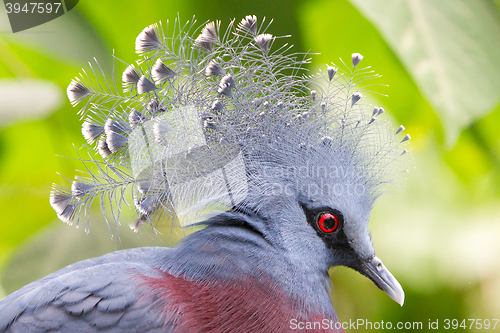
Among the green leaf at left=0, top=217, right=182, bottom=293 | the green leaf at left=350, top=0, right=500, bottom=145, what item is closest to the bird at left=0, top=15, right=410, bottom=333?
the green leaf at left=350, top=0, right=500, bottom=145

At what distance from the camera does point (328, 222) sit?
2.58 feet

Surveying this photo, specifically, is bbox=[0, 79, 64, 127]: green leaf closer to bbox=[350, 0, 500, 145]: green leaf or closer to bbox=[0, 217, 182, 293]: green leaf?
bbox=[0, 217, 182, 293]: green leaf

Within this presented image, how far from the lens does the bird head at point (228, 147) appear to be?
74 cm

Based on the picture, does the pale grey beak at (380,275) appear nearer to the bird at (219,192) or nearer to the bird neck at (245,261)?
the bird at (219,192)

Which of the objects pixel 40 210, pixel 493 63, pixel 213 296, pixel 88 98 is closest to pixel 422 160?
pixel 493 63

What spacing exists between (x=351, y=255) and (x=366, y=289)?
0.55 m

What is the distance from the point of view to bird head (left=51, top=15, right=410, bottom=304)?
29.3 inches

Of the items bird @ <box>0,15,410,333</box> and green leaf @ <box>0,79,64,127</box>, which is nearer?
bird @ <box>0,15,410,333</box>

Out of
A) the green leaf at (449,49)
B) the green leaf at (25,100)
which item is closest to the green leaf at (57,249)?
the green leaf at (25,100)

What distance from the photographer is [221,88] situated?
747 millimetres

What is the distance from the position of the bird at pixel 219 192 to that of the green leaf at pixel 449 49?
0.25 metres

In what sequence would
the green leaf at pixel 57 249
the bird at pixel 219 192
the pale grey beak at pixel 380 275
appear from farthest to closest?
the green leaf at pixel 57 249 < the pale grey beak at pixel 380 275 < the bird at pixel 219 192

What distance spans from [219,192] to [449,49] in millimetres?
693

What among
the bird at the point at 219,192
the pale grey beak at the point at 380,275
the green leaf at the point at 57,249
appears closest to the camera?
the bird at the point at 219,192
